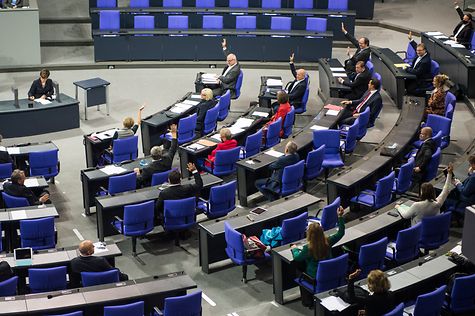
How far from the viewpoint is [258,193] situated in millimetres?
14273

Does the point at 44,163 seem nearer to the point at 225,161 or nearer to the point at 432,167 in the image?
the point at 225,161

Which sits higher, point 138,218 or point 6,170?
point 6,170

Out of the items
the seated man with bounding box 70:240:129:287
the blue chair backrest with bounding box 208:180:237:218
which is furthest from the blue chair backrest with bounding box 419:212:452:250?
the seated man with bounding box 70:240:129:287

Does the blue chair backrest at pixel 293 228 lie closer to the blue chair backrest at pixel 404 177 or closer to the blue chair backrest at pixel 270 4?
the blue chair backrest at pixel 404 177

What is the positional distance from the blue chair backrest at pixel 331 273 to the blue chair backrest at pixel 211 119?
6308 millimetres

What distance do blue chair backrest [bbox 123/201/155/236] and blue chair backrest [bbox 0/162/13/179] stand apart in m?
2.79

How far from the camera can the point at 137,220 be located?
11.8m

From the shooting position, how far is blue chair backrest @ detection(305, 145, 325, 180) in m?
13.5

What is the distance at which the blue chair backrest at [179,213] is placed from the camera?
39.1 feet

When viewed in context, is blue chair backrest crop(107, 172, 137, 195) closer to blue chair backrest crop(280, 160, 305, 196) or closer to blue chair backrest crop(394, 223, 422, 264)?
blue chair backrest crop(280, 160, 305, 196)

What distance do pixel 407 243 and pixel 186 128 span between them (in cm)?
580

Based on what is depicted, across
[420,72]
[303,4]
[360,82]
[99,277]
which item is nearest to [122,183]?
[99,277]

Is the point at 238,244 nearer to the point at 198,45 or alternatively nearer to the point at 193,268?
the point at 193,268

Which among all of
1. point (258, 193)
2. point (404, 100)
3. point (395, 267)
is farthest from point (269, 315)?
point (404, 100)
